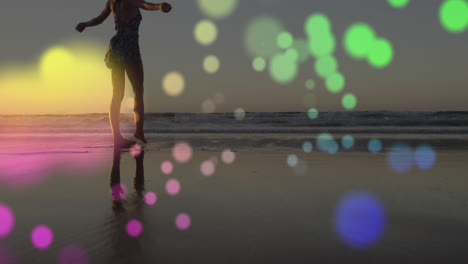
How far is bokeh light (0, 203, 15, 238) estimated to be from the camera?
167 cm

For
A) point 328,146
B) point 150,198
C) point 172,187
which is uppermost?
point 150,198

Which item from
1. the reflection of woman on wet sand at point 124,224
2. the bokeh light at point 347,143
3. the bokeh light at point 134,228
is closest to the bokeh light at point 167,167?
the reflection of woman on wet sand at point 124,224

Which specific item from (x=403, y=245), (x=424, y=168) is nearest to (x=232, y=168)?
(x=424, y=168)

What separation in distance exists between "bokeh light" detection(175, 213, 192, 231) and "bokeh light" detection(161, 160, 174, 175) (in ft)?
5.48

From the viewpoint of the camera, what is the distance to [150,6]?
436 cm

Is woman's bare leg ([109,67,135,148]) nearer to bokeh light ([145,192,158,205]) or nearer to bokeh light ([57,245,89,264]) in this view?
bokeh light ([145,192,158,205])

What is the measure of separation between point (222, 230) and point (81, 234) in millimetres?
598

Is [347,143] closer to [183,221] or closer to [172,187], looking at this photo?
[172,187]

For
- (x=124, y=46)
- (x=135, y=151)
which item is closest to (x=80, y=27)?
(x=124, y=46)

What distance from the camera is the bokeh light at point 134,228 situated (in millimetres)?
1643

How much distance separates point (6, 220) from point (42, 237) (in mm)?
447

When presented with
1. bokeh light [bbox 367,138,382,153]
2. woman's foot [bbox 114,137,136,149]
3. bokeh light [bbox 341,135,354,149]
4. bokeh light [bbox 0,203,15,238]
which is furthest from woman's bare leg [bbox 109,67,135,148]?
bokeh light [bbox 341,135,354,149]

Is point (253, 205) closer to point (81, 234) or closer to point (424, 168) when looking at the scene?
point (81, 234)

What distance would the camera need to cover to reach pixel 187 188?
2.80 m
